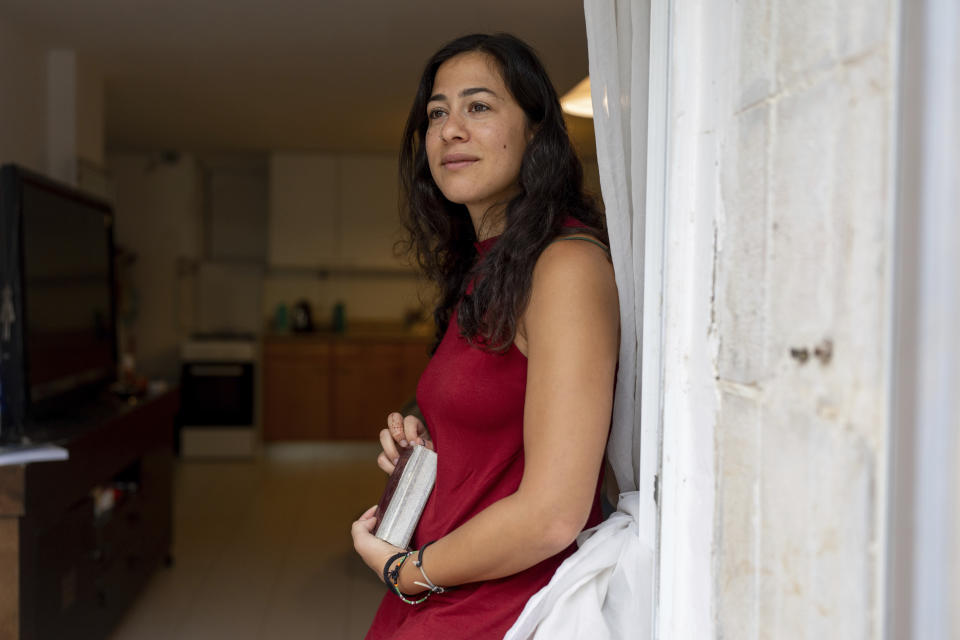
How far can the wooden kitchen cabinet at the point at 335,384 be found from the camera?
266 inches

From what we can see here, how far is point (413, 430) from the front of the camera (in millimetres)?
1479

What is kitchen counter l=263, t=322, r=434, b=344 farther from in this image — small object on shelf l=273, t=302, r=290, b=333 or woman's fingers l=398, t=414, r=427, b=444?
woman's fingers l=398, t=414, r=427, b=444

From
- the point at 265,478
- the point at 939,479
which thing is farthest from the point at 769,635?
the point at 265,478

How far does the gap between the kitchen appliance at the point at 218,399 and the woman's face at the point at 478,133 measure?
5561 millimetres

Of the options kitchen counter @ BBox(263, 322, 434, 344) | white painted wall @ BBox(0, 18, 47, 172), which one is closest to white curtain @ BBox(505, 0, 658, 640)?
white painted wall @ BBox(0, 18, 47, 172)

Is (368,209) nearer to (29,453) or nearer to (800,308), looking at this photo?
(29,453)

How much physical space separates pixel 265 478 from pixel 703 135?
555 cm

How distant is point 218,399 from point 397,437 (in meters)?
5.44

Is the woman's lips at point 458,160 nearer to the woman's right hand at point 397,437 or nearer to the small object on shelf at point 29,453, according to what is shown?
the woman's right hand at point 397,437

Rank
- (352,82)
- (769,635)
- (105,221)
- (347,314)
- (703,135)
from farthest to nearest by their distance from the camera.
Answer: (347,314) → (352,82) → (105,221) → (703,135) → (769,635)

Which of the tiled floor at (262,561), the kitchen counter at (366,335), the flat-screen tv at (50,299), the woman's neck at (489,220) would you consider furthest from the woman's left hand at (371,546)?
the kitchen counter at (366,335)

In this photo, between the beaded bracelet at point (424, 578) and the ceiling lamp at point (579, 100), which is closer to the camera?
the beaded bracelet at point (424, 578)

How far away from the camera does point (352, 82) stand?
174 inches

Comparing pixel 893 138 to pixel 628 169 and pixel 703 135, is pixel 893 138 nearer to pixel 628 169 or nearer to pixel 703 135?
pixel 703 135
